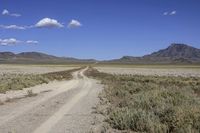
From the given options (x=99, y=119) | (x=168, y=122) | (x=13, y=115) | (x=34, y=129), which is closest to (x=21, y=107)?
(x=13, y=115)

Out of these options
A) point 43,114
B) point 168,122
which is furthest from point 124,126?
point 43,114

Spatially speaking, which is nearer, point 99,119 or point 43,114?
point 99,119

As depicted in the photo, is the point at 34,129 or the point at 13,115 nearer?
the point at 34,129

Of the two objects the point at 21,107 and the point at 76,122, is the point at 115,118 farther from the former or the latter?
the point at 21,107

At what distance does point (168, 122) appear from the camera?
11.5m

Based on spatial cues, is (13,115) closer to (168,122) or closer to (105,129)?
(105,129)

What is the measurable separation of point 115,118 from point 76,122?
4.84ft

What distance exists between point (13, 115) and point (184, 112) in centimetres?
716

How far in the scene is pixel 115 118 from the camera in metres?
13.1

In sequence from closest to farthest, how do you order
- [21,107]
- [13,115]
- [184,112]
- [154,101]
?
[184,112] < [13,115] < [154,101] < [21,107]

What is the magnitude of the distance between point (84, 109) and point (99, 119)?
10.9ft

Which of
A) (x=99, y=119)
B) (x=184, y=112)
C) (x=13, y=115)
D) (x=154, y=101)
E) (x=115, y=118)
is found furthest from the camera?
(x=154, y=101)

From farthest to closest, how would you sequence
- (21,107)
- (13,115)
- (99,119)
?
(21,107), (13,115), (99,119)

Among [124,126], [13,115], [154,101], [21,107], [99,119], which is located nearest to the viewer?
[124,126]
